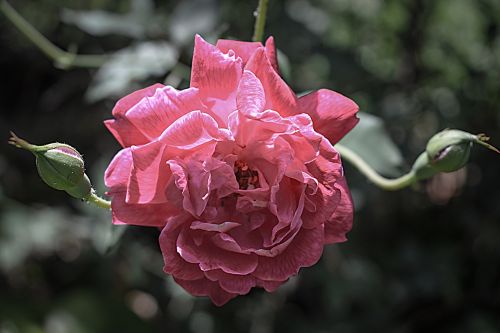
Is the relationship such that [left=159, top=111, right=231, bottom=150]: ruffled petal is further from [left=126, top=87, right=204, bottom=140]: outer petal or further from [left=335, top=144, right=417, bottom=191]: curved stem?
[left=335, top=144, right=417, bottom=191]: curved stem

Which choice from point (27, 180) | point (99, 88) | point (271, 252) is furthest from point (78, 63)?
point (271, 252)

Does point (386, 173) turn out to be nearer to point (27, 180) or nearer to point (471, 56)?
point (471, 56)

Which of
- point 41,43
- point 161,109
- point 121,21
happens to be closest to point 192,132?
point 161,109

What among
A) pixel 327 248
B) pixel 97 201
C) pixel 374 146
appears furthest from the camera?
pixel 327 248

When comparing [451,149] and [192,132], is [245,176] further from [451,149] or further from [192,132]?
[451,149]

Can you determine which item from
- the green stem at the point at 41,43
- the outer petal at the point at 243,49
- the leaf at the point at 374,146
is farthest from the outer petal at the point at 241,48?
the green stem at the point at 41,43

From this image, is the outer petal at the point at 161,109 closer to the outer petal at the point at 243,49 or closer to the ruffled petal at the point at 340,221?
the outer petal at the point at 243,49
